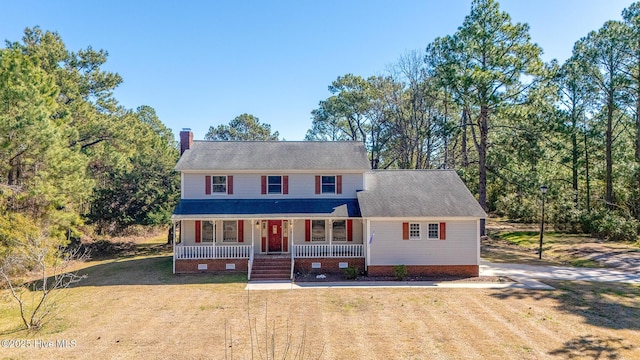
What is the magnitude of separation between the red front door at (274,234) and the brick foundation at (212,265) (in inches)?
77.0

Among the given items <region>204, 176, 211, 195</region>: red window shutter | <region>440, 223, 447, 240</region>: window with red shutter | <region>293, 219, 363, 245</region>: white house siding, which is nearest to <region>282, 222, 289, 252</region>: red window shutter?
<region>293, 219, 363, 245</region>: white house siding

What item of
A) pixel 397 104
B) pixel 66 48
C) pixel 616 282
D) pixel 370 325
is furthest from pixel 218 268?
pixel 397 104

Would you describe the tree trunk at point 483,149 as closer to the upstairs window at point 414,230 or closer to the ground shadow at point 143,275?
the upstairs window at point 414,230

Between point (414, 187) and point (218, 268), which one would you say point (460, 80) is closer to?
point (414, 187)

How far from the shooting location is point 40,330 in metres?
10.8

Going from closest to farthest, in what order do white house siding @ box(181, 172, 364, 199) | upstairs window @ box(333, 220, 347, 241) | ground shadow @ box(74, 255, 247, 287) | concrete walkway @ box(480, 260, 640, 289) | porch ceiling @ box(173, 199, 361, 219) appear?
concrete walkway @ box(480, 260, 640, 289)
ground shadow @ box(74, 255, 247, 287)
porch ceiling @ box(173, 199, 361, 219)
upstairs window @ box(333, 220, 347, 241)
white house siding @ box(181, 172, 364, 199)

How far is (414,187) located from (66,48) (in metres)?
29.0

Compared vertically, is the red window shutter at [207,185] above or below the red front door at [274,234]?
above

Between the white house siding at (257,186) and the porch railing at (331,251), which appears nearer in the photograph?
the porch railing at (331,251)

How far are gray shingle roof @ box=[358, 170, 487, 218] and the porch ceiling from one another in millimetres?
1168

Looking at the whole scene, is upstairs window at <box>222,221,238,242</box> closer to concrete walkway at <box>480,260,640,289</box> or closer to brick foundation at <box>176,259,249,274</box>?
brick foundation at <box>176,259,249,274</box>

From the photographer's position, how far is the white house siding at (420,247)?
17.9 meters

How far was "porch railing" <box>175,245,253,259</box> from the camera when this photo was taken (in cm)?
1869

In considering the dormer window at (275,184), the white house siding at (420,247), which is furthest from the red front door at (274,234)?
the white house siding at (420,247)
